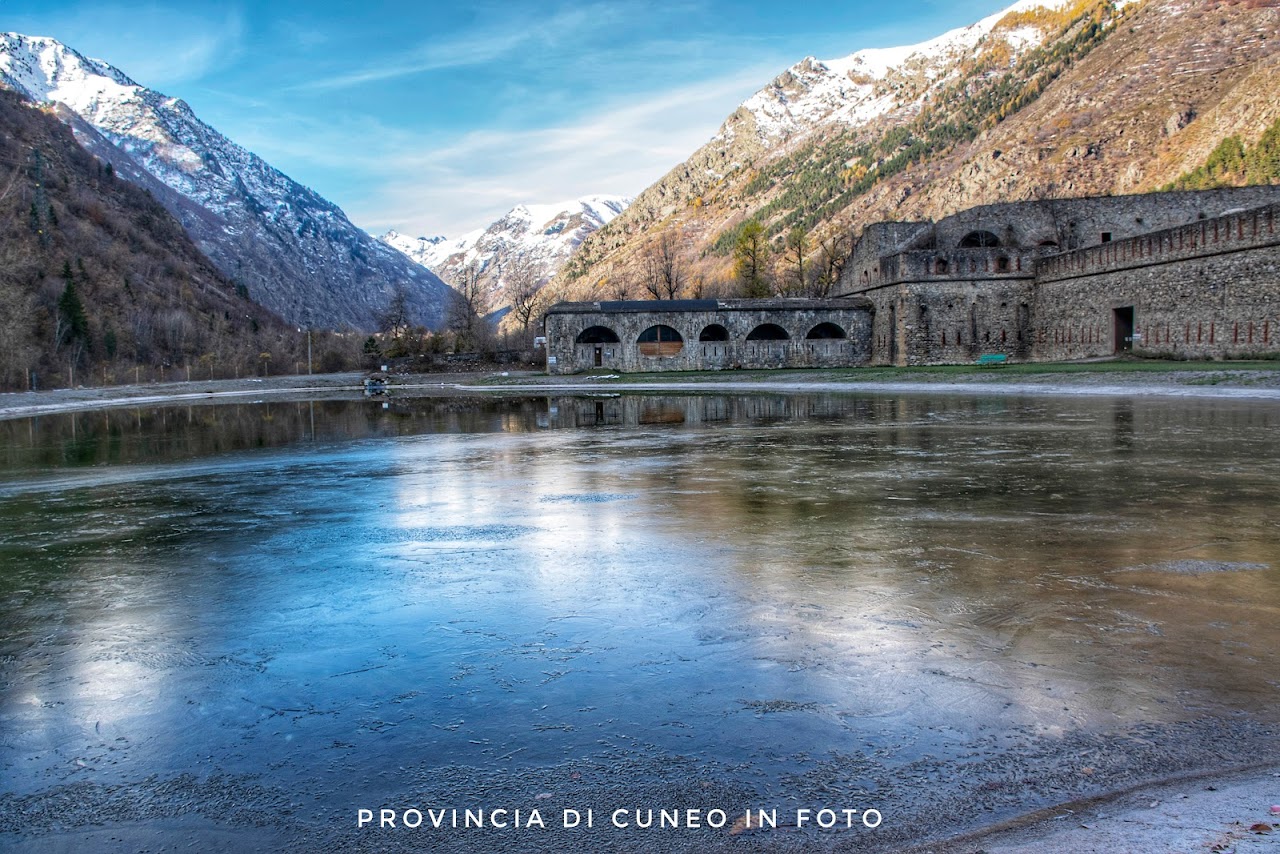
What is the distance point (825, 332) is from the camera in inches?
2227

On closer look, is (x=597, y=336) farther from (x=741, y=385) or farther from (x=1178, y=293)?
(x=1178, y=293)

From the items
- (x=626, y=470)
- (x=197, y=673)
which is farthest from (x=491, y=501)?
(x=197, y=673)

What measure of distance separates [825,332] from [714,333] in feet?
24.0

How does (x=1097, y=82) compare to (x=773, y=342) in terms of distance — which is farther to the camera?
(x=1097, y=82)

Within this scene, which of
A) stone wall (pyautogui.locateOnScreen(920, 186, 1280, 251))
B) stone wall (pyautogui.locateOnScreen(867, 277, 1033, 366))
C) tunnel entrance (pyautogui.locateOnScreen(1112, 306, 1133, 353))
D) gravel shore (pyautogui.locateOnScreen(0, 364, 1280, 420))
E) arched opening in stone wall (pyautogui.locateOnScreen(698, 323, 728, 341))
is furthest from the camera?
arched opening in stone wall (pyautogui.locateOnScreen(698, 323, 728, 341))

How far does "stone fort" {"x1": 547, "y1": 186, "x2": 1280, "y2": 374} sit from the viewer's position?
35.1 meters

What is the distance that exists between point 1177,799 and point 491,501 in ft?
27.4

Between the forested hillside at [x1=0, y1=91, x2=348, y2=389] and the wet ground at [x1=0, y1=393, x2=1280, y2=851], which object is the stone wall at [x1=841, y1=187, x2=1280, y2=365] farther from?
the forested hillside at [x1=0, y1=91, x2=348, y2=389]

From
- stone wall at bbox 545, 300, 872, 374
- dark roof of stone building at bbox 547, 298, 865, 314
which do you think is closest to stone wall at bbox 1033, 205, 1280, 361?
stone wall at bbox 545, 300, 872, 374

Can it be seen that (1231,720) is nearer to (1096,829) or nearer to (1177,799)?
(1177,799)

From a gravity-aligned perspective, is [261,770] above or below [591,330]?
below

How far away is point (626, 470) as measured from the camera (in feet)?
42.9

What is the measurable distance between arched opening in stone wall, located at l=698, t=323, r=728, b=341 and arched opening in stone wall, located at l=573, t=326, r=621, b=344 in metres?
5.59

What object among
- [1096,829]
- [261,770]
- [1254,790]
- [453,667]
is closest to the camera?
[1096,829]
